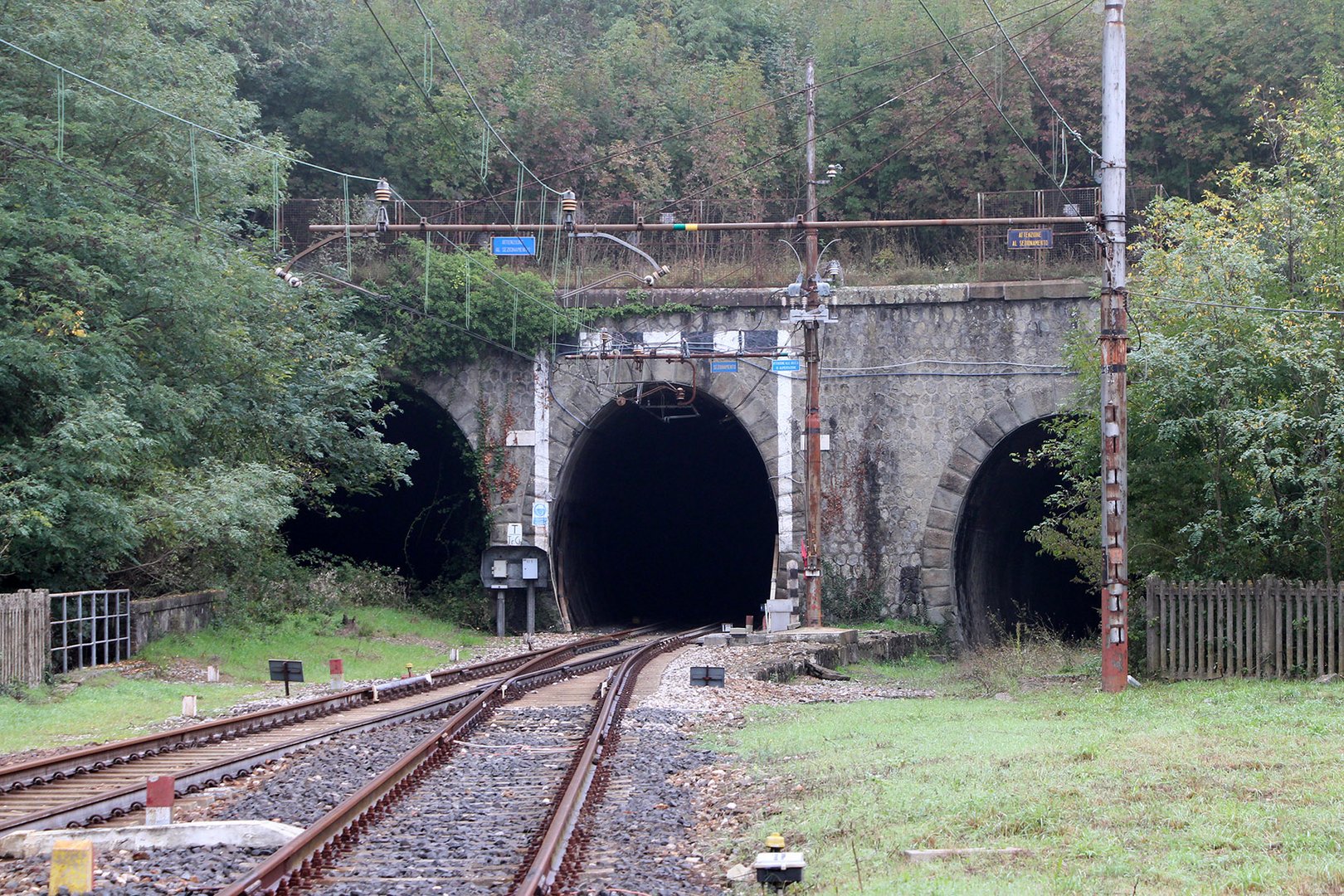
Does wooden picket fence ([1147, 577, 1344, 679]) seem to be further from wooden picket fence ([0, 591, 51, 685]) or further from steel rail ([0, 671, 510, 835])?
wooden picket fence ([0, 591, 51, 685])

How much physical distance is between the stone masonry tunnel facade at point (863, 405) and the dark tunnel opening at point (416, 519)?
3.01m

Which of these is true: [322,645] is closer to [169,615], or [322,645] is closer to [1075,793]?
[169,615]

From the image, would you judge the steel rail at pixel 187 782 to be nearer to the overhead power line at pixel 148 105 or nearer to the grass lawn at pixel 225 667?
the grass lawn at pixel 225 667

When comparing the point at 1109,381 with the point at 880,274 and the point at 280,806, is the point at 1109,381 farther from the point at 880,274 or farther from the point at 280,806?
the point at 880,274

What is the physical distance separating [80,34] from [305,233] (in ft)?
36.2

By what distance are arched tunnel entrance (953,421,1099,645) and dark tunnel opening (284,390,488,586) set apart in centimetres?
1091

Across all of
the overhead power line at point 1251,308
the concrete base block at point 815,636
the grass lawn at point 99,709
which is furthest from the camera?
the concrete base block at point 815,636

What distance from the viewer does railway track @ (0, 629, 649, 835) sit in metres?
8.54

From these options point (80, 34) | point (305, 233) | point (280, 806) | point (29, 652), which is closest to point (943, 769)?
point (280, 806)

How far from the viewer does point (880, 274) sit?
90.8ft

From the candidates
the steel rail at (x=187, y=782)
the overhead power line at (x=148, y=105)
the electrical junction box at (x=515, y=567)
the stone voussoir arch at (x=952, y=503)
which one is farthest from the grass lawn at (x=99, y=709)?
the stone voussoir arch at (x=952, y=503)

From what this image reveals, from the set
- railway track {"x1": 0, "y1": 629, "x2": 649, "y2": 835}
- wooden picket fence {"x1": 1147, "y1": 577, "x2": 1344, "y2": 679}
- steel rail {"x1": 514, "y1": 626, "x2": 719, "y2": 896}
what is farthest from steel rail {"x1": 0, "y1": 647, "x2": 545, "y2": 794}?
wooden picket fence {"x1": 1147, "y1": 577, "x2": 1344, "y2": 679}

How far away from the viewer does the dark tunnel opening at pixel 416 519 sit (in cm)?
3134

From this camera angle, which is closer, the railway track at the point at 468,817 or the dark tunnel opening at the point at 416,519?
the railway track at the point at 468,817
